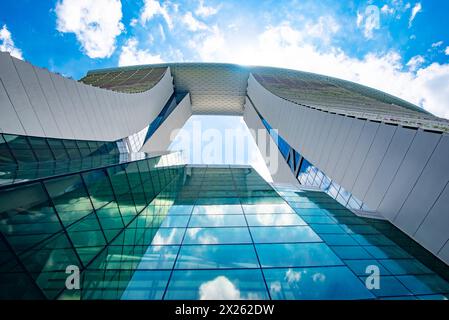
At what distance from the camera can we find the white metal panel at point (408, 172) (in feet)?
26.7

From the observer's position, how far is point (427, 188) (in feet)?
26.0

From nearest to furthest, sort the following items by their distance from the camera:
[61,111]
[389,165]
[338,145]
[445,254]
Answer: [445,254]
[389,165]
[338,145]
[61,111]

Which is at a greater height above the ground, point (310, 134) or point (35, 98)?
point (35, 98)

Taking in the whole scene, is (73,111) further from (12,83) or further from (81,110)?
(12,83)

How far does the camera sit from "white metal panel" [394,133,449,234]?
7.45m

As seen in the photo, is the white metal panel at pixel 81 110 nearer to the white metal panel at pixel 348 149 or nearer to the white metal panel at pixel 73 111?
the white metal panel at pixel 73 111

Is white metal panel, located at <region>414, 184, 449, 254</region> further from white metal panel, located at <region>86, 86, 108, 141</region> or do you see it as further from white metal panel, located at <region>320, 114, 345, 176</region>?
Result: white metal panel, located at <region>86, 86, 108, 141</region>

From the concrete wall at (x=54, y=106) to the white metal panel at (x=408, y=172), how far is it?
56.8 ft

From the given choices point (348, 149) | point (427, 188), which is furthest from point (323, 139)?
point (427, 188)

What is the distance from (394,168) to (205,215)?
27.9 feet

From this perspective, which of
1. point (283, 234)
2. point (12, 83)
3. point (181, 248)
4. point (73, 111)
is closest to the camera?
point (181, 248)

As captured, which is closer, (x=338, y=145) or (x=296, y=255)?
(x=296, y=255)

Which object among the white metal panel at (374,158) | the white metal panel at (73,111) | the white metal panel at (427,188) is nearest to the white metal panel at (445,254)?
the white metal panel at (427,188)
